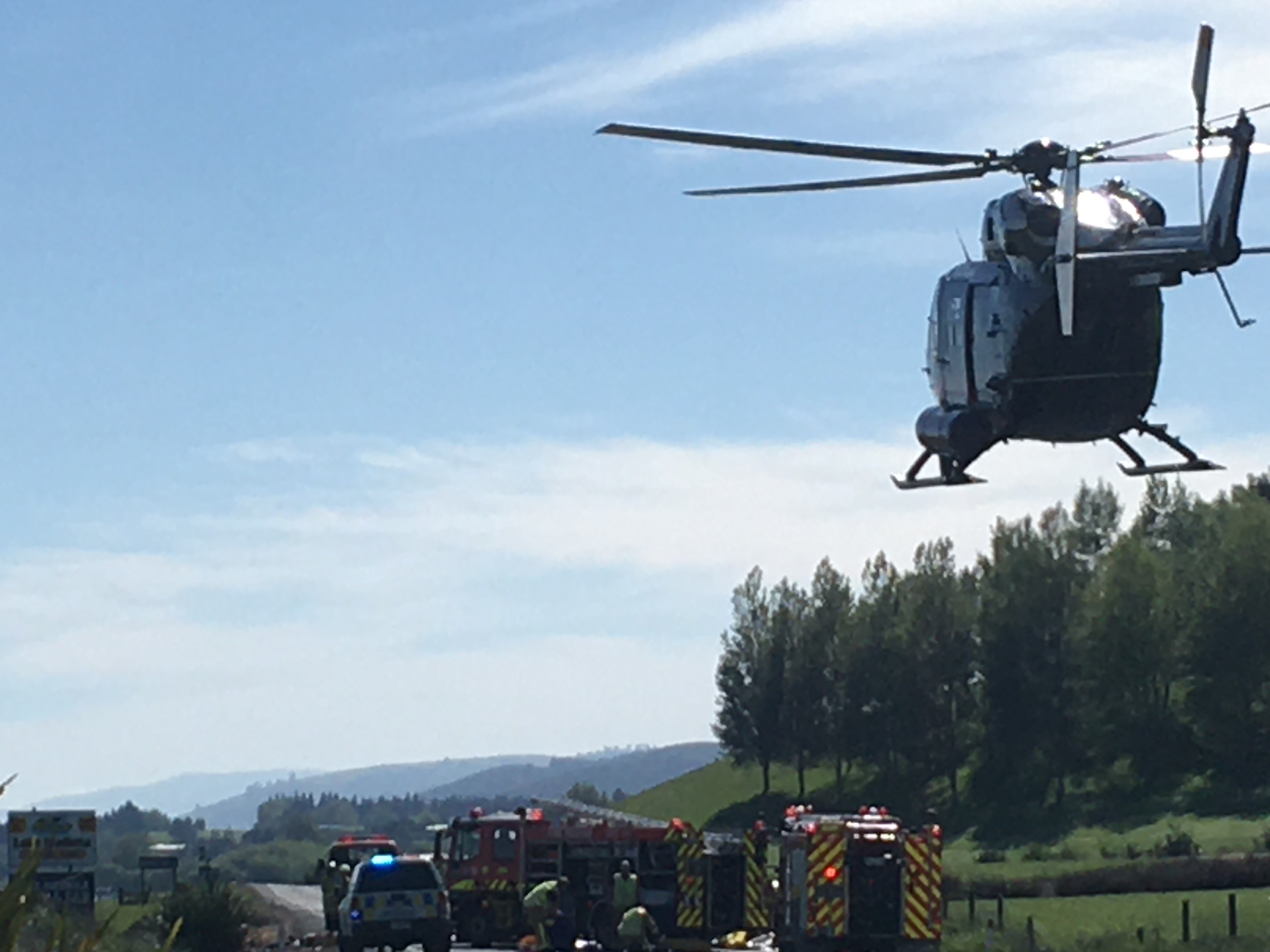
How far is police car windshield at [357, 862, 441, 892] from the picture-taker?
34500 millimetres

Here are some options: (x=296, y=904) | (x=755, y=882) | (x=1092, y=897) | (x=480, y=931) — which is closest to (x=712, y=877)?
(x=755, y=882)

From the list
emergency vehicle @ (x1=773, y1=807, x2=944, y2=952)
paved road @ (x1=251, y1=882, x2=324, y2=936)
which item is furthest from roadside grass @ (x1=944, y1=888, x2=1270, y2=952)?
paved road @ (x1=251, y1=882, x2=324, y2=936)

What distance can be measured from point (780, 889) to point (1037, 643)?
52984mm

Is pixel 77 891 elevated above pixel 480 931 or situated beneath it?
elevated above

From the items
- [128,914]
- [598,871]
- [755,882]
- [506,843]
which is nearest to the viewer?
[755,882]

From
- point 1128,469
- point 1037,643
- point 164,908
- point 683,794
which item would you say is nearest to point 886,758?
point 1037,643

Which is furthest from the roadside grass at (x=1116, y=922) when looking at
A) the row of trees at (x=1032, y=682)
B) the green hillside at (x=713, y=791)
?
the green hillside at (x=713, y=791)

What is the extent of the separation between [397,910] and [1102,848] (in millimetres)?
37470

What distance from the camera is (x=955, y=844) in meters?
81.7

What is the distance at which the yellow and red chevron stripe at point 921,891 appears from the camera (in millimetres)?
32938

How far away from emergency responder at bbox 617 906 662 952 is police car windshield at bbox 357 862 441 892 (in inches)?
124

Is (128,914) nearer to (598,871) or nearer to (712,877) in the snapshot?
(598,871)

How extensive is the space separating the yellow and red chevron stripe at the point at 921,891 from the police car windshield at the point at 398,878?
23.7 feet

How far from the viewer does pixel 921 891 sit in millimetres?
33000
